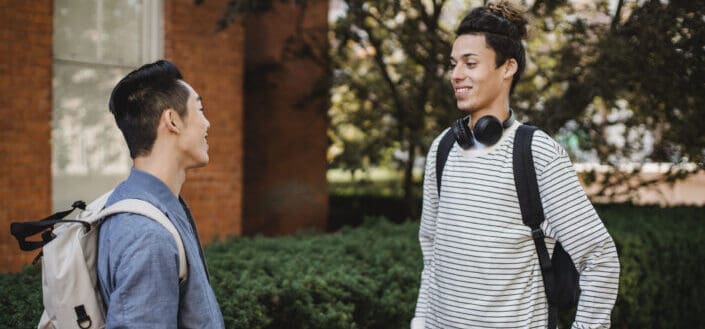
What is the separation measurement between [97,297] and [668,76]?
528cm

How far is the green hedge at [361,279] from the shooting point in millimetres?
3951

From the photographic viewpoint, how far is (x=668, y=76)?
5934 mm

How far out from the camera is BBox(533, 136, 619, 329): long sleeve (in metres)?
2.49

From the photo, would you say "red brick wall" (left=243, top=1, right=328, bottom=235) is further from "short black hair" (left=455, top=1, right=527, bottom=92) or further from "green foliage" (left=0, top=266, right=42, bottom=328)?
"short black hair" (left=455, top=1, right=527, bottom=92)

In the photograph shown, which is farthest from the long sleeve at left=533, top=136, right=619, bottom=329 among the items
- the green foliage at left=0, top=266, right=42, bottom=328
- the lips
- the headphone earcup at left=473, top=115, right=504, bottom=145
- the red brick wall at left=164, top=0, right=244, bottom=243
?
the red brick wall at left=164, top=0, right=244, bottom=243

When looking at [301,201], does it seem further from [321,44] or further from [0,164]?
[0,164]

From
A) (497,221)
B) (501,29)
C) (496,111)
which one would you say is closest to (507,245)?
(497,221)

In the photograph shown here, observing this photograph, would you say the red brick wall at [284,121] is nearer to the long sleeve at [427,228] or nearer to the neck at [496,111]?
the long sleeve at [427,228]

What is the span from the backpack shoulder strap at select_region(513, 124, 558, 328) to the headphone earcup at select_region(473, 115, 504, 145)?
0.11 meters

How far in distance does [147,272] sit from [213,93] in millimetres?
6446

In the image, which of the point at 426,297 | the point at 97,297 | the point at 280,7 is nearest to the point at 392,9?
the point at 280,7

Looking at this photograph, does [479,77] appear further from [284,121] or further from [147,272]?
[284,121]

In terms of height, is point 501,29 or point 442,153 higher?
point 501,29

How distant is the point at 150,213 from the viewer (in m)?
1.96
